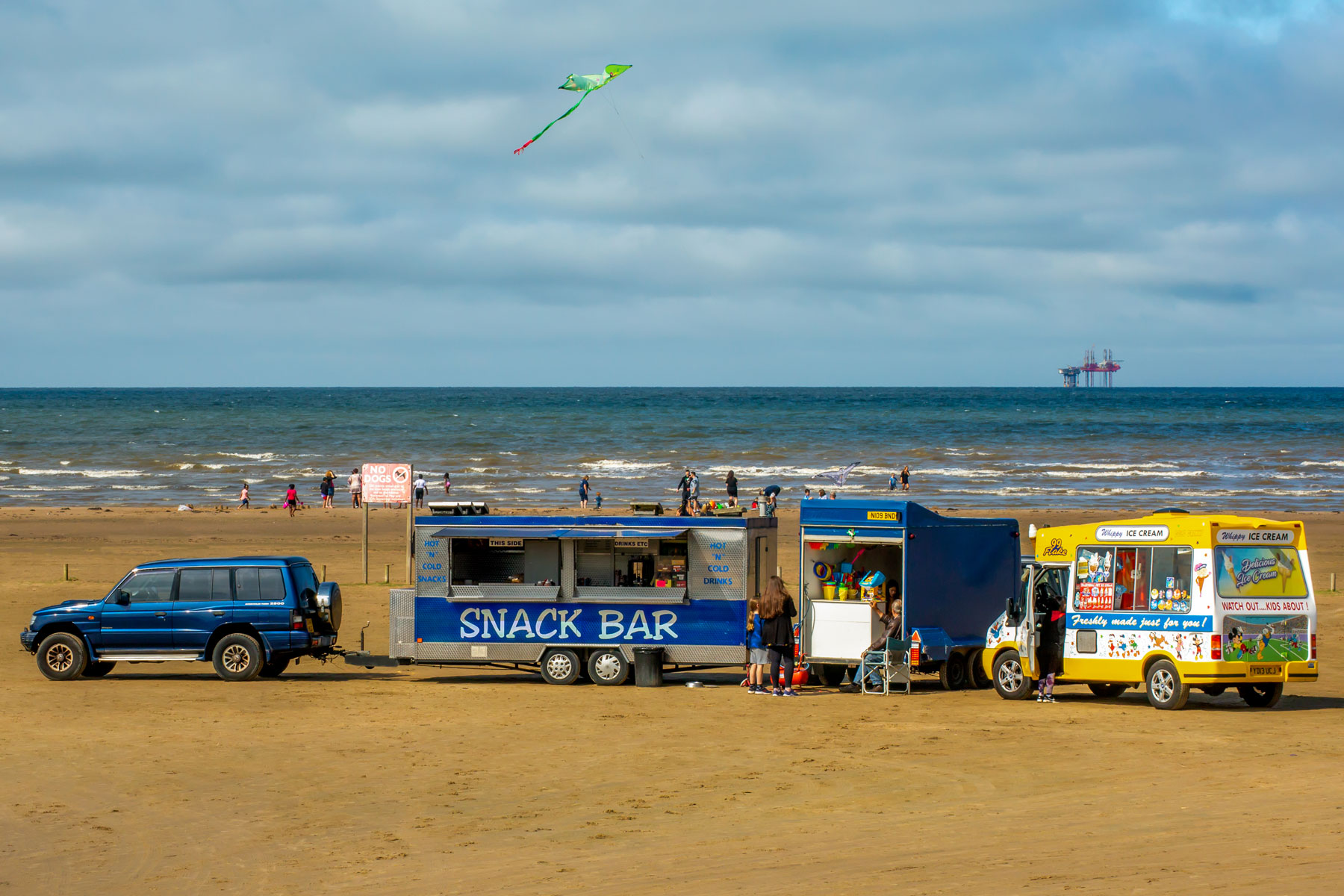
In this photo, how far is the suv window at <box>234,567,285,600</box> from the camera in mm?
18516

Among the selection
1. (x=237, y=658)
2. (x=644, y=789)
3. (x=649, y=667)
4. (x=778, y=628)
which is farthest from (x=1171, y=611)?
(x=237, y=658)

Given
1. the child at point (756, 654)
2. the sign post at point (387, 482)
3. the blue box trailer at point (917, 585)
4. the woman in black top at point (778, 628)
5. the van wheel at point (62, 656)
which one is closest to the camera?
the woman in black top at point (778, 628)

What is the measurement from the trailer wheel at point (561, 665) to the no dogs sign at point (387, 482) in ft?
27.7

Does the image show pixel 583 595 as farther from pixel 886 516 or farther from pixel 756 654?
pixel 886 516

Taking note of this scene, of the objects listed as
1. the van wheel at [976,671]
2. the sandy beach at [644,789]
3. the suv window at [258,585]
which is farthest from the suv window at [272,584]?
the van wheel at [976,671]

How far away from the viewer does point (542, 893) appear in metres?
8.81

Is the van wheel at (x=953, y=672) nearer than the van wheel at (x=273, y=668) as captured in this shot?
Yes

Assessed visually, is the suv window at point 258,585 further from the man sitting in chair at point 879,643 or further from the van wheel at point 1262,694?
the van wheel at point 1262,694

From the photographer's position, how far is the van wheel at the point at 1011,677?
17.0 meters

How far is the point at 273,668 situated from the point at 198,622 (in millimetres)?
1247

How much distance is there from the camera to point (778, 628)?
1736cm

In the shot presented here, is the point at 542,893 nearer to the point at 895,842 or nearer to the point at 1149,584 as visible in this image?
the point at 895,842

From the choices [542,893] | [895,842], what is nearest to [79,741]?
[542,893]

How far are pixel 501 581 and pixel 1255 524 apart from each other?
9787mm
